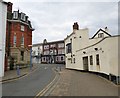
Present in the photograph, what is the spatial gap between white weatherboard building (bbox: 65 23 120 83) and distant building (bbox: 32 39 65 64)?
97.0 ft

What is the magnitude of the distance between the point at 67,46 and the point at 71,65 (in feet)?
19.4

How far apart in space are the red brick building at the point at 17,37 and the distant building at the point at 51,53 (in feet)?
114

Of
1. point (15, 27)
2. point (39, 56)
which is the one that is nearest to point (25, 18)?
point (15, 27)

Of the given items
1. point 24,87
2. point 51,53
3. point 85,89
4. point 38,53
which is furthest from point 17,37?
point 38,53

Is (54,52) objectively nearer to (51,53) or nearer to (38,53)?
(51,53)

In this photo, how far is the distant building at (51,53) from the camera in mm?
75562

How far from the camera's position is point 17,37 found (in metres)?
38.0

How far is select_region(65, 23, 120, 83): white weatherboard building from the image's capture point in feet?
58.7

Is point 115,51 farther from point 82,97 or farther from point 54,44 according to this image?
point 54,44

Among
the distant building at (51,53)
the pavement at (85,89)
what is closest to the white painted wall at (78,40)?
the pavement at (85,89)

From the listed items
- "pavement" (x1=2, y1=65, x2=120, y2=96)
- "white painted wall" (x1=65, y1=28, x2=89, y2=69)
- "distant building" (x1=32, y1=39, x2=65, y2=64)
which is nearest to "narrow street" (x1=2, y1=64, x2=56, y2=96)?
"pavement" (x1=2, y1=65, x2=120, y2=96)

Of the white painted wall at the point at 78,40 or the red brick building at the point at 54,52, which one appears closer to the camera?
the white painted wall at the point at 78,40

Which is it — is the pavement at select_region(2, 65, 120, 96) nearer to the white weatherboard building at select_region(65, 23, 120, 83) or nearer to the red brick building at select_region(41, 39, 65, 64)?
the white weatherboard building at select_region(65, 23, 120, 83)

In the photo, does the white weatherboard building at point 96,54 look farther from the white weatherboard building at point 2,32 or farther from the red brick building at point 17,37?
the white weatherboard building at point 2,32
